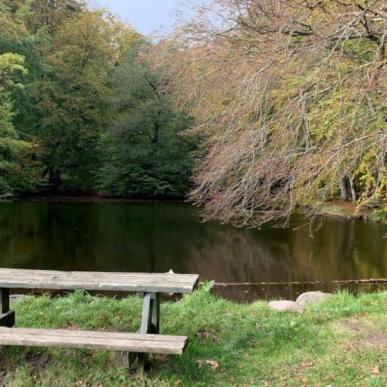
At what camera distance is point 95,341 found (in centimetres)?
256

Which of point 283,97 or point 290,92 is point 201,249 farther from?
point 290,92

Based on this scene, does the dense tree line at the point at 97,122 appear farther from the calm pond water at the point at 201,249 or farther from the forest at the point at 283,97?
the forest at the point at 283,97

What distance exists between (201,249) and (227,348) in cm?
820

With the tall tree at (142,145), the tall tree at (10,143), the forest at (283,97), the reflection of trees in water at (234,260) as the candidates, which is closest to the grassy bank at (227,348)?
the forest at (283,97)

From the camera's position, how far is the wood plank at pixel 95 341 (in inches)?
99.3

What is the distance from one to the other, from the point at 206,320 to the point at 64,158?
20497 mm

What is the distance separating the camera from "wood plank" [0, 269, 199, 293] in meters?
2.91

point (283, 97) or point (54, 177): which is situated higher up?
point (54, 177)

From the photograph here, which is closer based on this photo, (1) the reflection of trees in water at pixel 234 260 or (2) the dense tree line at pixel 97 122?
(1) the reflection of trees in water at pixel 234 260

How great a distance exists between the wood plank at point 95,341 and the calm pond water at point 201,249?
16.6 feet

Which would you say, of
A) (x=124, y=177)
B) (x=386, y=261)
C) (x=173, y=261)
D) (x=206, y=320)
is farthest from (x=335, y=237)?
(x=124, y=177)

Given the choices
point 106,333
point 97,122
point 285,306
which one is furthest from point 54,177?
point 106,333

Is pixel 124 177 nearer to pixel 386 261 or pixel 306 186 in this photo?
pixel 386 261

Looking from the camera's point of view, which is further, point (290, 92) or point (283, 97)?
point (283, 97)
